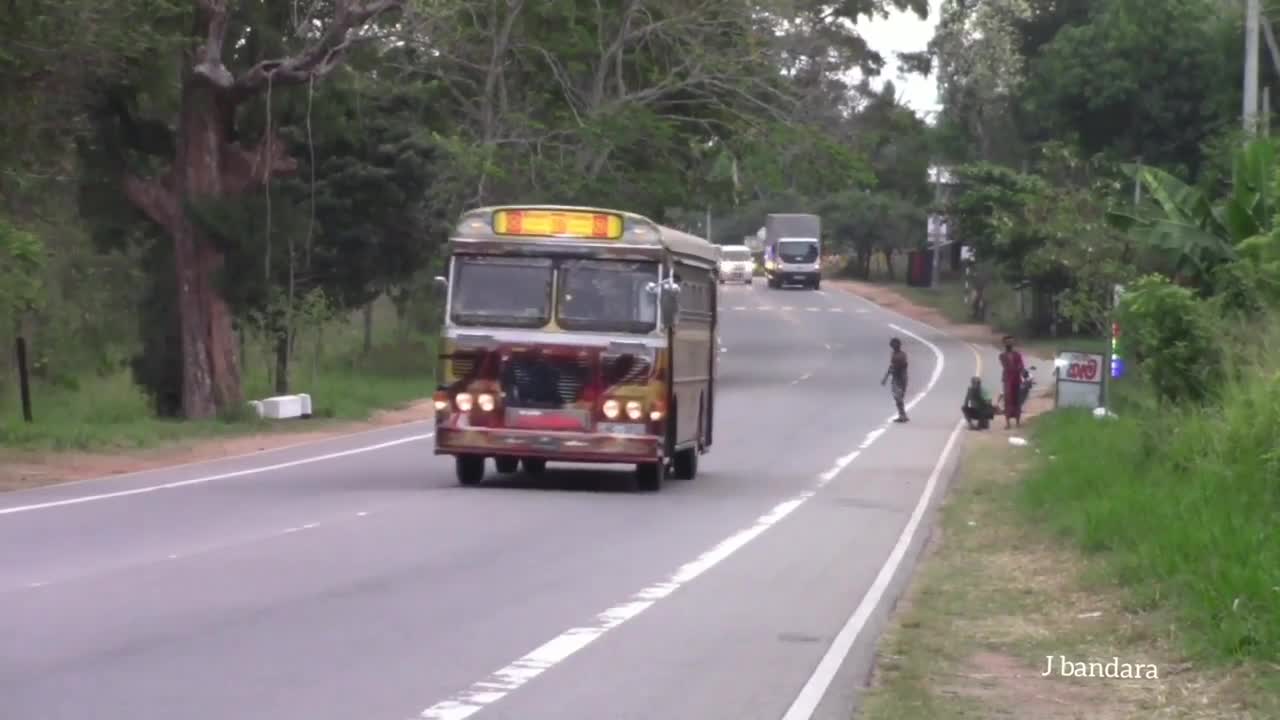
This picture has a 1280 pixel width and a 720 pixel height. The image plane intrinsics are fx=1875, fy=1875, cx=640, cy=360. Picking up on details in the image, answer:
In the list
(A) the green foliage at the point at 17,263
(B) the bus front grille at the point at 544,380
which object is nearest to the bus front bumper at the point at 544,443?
(B) the bus front grille at the point at 544,380

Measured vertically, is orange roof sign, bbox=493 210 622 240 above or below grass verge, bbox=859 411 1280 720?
above

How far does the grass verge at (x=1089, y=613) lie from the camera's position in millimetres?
9461

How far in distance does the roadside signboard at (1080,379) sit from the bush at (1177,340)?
1396 cm

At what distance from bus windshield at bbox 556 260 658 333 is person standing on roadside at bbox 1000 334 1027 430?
593 inches

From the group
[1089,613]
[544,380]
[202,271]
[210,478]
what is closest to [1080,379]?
[202,271]

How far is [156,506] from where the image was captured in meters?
18.5

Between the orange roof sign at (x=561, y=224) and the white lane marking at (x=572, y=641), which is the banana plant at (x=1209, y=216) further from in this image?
the orange roof sign at (x=561, y=224)

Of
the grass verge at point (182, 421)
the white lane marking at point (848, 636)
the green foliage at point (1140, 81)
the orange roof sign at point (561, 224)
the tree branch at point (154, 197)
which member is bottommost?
the grass verge at point (182, 421)

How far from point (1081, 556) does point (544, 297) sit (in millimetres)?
7070

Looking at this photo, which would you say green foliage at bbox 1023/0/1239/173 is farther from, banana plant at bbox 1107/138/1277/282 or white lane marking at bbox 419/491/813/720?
white lane marking at bbox 419/491/813/720

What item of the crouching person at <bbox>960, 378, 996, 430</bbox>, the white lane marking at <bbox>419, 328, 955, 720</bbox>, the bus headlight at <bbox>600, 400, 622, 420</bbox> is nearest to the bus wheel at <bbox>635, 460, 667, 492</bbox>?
the bus headlight at <bbox>600, 400, 622, 420</bbox>

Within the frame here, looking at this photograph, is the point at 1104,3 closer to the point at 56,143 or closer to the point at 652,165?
the point at 652,165

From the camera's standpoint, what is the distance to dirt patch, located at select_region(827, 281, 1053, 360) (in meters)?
65.9

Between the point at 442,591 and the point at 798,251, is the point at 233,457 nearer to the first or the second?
the point at 442,591
